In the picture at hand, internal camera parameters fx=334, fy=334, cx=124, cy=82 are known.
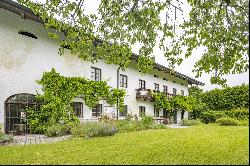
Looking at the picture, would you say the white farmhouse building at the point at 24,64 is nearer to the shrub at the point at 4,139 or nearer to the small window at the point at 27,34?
the small window at the point at 27,34

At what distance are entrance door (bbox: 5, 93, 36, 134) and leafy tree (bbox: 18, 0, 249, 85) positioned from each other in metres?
7.88

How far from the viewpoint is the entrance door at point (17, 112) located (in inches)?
671

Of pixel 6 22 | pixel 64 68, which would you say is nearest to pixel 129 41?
pixel 6 22

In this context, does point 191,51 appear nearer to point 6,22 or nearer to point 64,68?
point 6,22

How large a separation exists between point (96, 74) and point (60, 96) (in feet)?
16.3

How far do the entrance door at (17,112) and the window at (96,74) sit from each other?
5938 millimetres

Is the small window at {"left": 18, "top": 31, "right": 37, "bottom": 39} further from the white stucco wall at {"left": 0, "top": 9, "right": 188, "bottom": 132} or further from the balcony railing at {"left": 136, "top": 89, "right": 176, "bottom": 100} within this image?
the balcony railing at {"left": 136, "top": 89, "right": 176, "bottom": 100}

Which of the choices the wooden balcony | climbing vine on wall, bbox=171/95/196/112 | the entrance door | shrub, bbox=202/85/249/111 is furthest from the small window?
shrub, bbox=202/85/249/111

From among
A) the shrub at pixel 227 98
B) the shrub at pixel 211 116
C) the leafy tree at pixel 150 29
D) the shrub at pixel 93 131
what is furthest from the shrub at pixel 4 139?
the shrub at pixel 227 98

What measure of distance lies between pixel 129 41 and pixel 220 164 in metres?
4.53

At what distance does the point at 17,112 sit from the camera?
58.0ft

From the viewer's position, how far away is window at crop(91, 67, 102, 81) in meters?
23.5

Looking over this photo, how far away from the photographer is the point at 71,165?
328 inches

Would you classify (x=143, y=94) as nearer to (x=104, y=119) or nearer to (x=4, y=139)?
(x=104, y=119)
